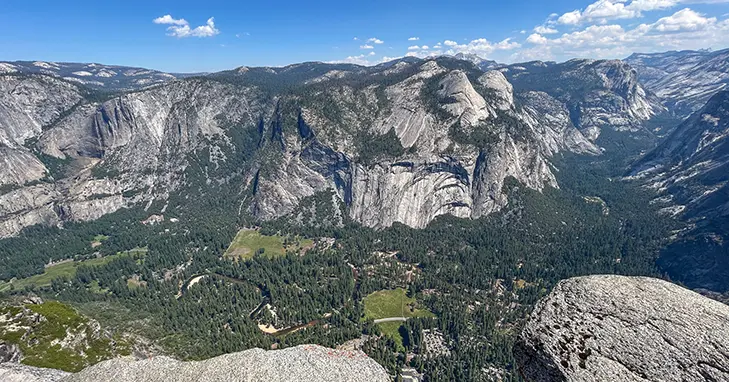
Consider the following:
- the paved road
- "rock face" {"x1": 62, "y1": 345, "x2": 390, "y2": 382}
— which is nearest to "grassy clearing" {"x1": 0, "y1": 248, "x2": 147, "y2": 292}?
the paved road

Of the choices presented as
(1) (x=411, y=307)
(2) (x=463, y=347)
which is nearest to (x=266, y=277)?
(1) (x=411, y=307)

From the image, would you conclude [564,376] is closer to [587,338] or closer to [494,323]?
[587,338]

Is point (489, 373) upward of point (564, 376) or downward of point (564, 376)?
downward

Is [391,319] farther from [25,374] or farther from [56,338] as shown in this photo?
[25,374]

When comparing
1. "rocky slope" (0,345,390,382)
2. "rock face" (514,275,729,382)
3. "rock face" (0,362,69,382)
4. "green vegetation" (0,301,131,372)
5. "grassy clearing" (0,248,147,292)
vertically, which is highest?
"rock face" (514,275,729,382)

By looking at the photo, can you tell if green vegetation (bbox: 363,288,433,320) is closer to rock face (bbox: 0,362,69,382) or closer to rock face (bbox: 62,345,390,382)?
rock face (bbox: 0,362,69,382)

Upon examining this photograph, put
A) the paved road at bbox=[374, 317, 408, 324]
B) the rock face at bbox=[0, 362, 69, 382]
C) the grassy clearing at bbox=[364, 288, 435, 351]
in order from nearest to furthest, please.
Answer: the rock face at bbox=[0, 362, 69, 382] → the grassy clearing at bbox=[364, 288, 435, 351] → the paved road at bbox=[374, 317, 408, 324]

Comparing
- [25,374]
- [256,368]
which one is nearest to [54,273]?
[25,374]
